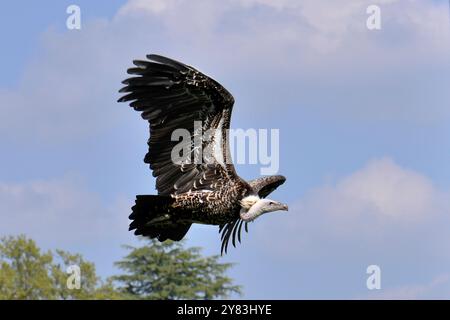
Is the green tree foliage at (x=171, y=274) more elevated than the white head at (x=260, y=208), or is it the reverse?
the green tree foliage at (x=171, y=274)

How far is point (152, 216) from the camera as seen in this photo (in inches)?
752

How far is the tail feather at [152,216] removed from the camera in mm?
18969

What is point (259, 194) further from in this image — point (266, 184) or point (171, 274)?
point (171, 274)

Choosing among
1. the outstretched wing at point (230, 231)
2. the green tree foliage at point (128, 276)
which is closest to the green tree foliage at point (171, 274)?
the green tree foliage at point (128, 276)

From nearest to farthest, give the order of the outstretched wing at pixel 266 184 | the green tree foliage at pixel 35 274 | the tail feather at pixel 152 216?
the tail feather at pixel 152 216 < the outstretched wing at pixel 266 184 < the green tree foliage at pixel 35 274

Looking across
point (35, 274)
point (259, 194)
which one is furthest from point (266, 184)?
point (35, 274)

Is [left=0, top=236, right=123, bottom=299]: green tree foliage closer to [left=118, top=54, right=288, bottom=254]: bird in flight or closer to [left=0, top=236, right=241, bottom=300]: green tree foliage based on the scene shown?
[left=0, top=236, right=241, bottom=300]: green tree foliage

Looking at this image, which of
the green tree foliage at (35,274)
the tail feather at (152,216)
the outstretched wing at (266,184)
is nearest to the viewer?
the tail feather at (152,216)

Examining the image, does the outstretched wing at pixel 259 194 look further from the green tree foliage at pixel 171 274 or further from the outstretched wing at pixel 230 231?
the green tree foliage at pixel 171 274

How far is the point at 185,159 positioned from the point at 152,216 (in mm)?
1088
